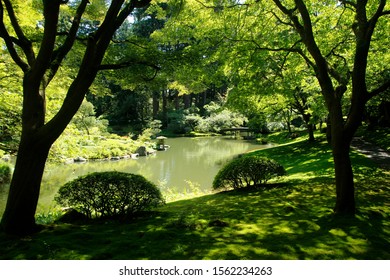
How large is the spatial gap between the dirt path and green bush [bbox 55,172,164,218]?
33.6 feet

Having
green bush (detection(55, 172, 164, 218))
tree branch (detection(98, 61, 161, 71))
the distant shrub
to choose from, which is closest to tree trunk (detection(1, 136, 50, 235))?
green bush (detection(55, 172, 164, 218))

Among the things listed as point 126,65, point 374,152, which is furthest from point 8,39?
point 374,152

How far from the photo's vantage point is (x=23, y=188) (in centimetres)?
516

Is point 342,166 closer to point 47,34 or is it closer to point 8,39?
point 47,34

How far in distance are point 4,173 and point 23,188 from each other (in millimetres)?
12568

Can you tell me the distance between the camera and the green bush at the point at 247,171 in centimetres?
965

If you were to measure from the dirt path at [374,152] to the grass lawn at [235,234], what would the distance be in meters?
6.22

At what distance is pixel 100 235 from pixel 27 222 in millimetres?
1248

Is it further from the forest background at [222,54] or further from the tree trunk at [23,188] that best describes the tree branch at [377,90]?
the tree trunk at [23,188]

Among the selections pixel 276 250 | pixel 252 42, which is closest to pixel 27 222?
pixel 276 250

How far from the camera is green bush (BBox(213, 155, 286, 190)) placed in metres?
9.65

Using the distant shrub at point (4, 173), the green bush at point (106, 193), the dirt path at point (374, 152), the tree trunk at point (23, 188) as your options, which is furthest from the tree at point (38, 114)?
the distant shrub at point (4, 173)

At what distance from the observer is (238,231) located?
17.8 feet
